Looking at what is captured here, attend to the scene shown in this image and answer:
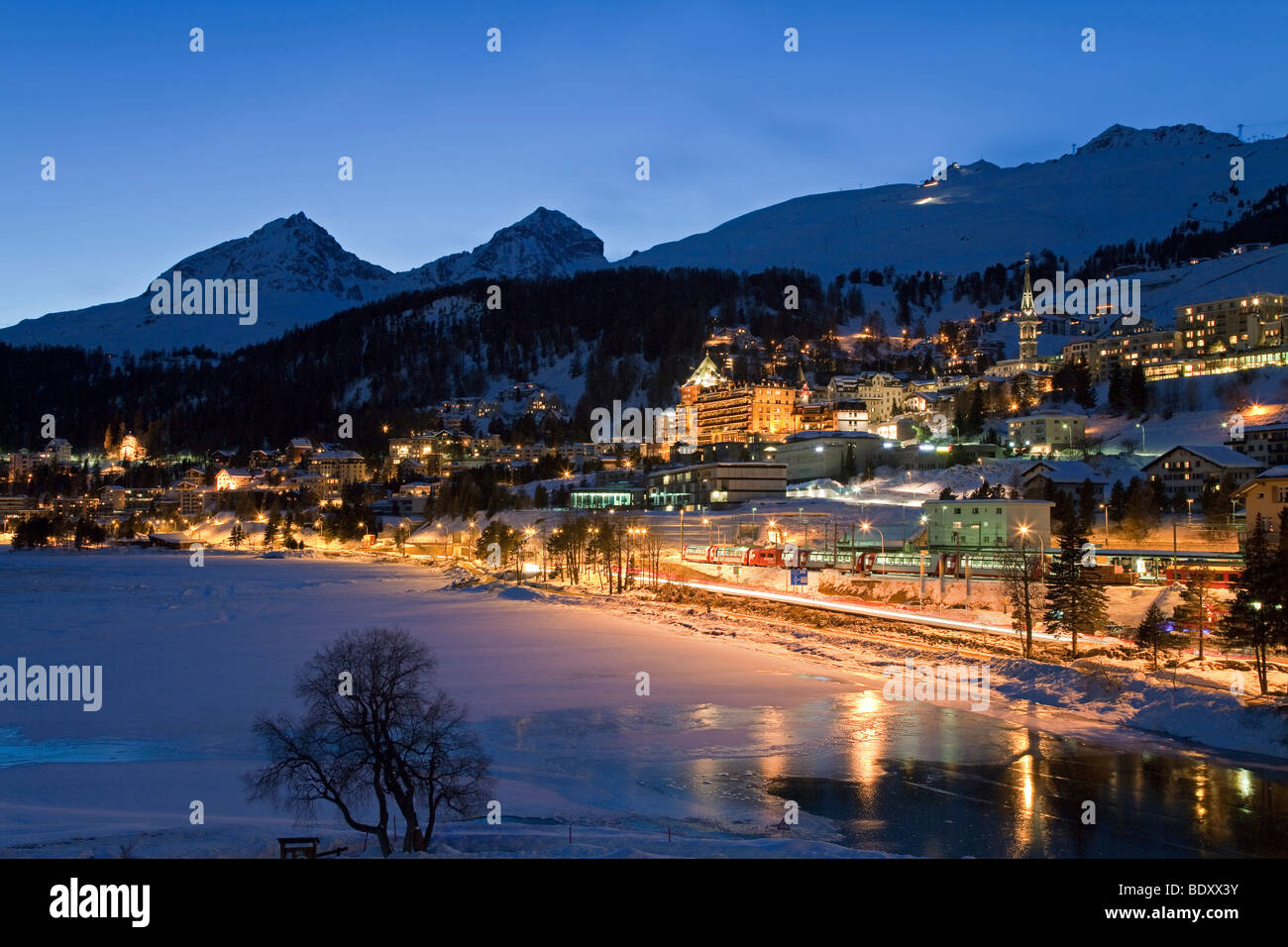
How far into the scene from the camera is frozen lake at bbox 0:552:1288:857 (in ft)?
54.1

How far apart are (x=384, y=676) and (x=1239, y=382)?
98.0 metres

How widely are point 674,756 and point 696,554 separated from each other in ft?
169

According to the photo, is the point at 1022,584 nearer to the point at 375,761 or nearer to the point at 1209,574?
the point at 1209,574

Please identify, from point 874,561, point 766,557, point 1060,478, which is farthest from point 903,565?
point 1060,478

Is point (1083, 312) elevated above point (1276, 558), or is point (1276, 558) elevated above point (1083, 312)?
point (1083, 312)

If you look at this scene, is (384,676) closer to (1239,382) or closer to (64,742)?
(64,742)

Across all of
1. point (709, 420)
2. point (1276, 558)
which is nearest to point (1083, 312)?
point (709, 420)

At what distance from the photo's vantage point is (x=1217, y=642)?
3275 cm

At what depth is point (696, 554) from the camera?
240ft

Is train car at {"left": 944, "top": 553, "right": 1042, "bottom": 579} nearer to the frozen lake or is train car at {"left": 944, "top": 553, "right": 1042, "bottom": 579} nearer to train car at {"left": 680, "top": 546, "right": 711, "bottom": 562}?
the frozen lake

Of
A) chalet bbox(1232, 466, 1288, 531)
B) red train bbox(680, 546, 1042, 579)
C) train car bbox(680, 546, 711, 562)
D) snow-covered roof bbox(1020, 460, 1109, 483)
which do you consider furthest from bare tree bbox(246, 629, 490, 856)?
snow-covered roof bbox(1020, 460, 1109, 483)

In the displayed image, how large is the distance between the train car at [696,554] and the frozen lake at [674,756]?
2873cm

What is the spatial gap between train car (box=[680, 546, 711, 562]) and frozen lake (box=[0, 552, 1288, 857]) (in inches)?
1131

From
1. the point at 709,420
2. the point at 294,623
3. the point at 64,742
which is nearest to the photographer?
the point at 64,742
